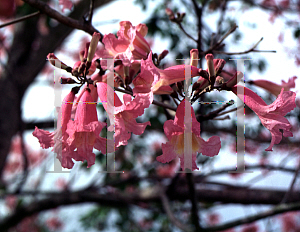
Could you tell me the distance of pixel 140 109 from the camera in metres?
1.00

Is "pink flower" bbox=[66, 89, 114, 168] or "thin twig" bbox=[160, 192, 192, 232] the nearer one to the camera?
"pink flower" bbox=[66, 89, 114, 168]

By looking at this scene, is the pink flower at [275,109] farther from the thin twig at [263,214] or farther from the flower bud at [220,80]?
the thin twig at [263,214]

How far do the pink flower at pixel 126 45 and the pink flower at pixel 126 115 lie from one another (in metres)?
0.22

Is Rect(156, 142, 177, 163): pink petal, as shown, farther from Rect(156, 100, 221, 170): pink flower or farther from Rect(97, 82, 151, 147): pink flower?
Rect(97, 82, 151, 147): pink flower

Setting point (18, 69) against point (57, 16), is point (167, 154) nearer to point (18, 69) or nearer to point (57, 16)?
point (57, 16)

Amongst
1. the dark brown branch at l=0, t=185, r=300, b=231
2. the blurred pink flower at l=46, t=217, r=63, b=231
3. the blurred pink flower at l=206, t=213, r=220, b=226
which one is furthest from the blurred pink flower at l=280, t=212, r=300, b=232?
the blurred pink flower at l=46, t=217, r=63, b=231

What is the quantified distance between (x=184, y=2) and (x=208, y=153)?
3.45 metres

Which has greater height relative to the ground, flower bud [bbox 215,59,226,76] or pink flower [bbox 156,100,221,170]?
flower bud [bbox 215,59,226,76]

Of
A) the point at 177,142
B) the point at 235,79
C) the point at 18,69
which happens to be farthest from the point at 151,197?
the point at 18,69

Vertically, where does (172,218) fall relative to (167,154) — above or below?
below

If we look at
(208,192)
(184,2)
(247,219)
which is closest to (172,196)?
(208,192)

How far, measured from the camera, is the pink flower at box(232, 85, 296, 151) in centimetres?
107

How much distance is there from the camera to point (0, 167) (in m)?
4.42

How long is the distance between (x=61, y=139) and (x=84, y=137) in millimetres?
102
